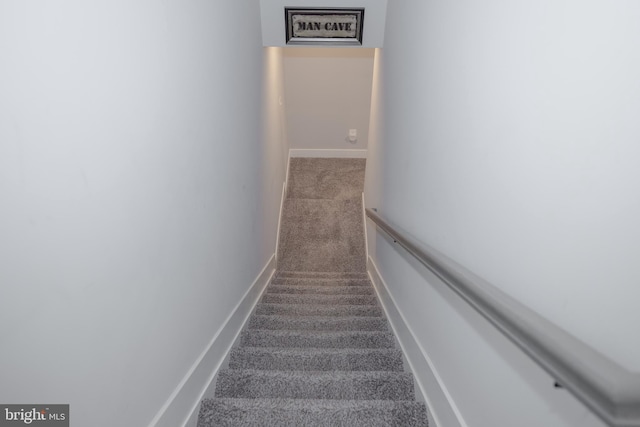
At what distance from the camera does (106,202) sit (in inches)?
36.6

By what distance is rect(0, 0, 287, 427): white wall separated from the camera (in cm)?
69

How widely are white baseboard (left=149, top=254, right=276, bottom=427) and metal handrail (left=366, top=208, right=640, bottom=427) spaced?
3.49ft

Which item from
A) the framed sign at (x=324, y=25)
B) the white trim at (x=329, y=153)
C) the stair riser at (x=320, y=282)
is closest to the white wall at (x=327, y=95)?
the white trim at (x=329, y=153)

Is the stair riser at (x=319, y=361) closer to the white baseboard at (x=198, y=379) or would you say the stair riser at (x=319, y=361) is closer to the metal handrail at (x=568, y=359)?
the white baseboard at (x=198, y=379)

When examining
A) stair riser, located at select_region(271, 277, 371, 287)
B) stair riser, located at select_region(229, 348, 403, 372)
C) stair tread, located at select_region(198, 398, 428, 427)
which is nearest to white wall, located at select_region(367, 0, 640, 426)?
stair tread, located at select_region(198, 398, 428, 427)

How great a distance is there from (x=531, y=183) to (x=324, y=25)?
9.33 ft

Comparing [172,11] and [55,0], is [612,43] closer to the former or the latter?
[55,0]

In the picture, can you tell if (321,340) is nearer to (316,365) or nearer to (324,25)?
(316,365)

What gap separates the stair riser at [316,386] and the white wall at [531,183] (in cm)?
25

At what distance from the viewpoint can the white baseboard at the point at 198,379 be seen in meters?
1.29

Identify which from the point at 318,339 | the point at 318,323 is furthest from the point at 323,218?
the point at 318,339

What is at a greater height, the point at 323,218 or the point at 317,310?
the point at 317,310

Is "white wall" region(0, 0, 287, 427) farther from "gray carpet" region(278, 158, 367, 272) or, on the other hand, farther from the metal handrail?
"gray carpet" region(278, 158, 367, 272)

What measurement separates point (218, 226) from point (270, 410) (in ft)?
2.92
